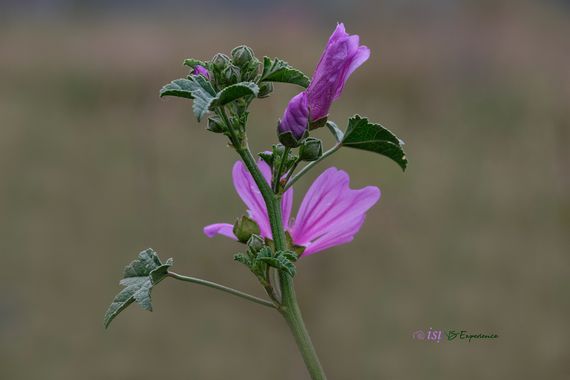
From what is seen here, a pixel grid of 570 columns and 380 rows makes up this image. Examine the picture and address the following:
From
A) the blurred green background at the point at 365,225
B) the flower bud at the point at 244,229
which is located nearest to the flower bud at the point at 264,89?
the flower bud at the point at 244,229

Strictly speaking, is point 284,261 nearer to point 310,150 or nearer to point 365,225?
point 310,150

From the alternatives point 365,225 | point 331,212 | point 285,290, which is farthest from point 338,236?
point 365,225

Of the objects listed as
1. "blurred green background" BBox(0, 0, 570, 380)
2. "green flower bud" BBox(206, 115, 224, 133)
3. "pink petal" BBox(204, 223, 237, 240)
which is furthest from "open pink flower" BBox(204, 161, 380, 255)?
"blurred green background" BBox(0, 0, 570, 380)

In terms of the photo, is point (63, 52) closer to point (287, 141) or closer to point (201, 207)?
point (201, 207)

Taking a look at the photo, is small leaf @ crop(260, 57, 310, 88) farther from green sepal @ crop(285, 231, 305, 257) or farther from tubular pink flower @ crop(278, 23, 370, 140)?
green sepal @ crop(285, 231, 305, 257)

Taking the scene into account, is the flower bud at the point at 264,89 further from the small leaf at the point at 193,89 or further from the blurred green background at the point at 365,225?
the blurred green background at the point at 365,225

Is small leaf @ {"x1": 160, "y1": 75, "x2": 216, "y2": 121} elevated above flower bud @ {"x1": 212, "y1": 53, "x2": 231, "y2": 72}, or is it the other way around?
flower bud @ {"x1": 212, "y1": 53, "x2": 231, "y2": 72}
